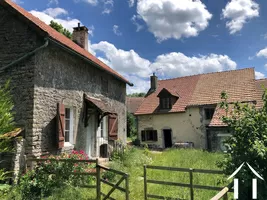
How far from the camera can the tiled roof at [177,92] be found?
21.8 m

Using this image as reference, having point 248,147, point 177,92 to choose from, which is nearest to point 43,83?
point 248,147

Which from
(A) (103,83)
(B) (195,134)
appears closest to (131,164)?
(A) (103,83)

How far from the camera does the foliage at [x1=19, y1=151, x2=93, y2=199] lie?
6.66 meters

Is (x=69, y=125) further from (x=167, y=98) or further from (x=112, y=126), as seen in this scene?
(x=167, y=98)

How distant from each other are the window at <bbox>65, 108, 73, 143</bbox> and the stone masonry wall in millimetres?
211

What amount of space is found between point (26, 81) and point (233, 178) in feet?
23.4

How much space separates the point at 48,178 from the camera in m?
7.15

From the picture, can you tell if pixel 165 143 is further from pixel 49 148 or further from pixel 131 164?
pixel 49 148

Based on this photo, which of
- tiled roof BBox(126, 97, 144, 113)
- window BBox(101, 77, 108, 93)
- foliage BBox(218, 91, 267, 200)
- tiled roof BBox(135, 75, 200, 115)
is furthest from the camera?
tiled roof BBox(126, 97, 144, 113)

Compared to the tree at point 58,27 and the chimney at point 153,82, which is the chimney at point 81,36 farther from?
the chimney at point 153,82

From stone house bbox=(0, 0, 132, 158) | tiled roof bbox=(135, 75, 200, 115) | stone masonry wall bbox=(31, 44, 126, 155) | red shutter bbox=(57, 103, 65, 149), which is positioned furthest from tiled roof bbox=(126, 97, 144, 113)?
red shutter bbox=(57, 103, 65, 149)

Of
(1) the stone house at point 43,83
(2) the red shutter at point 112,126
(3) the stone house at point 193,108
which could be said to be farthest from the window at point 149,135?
(1) the stone house at point 43,83

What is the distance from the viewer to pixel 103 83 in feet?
43.2

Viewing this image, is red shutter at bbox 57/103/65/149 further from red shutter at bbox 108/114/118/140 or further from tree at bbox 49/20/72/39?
tree at bbox 49/20/72/39
